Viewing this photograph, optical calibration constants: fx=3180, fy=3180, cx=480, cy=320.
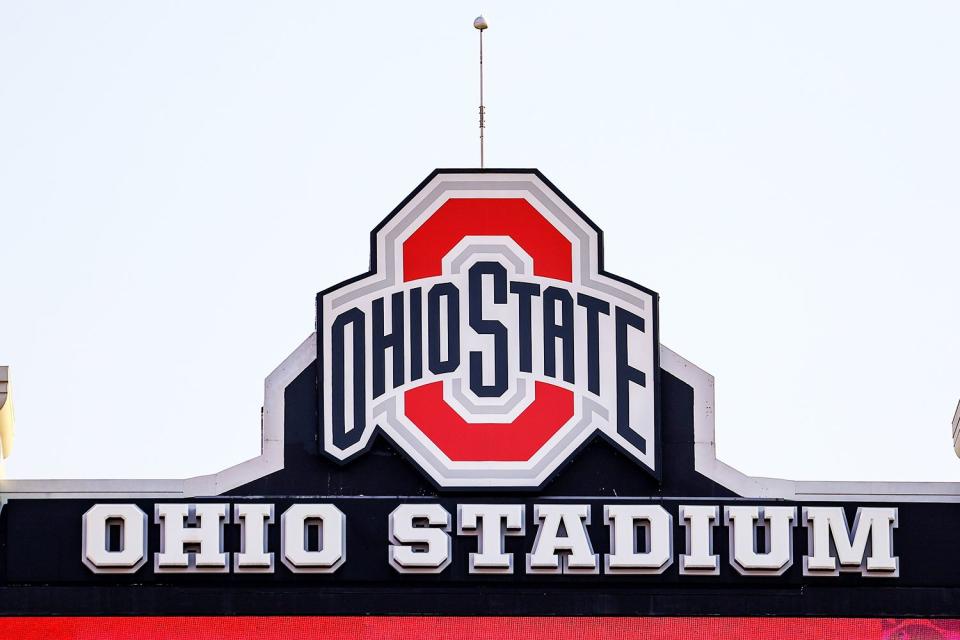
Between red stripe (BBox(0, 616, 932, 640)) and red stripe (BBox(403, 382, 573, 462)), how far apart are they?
221 cm

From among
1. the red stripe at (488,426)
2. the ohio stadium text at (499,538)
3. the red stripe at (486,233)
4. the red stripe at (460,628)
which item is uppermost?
the red stripe at (486,233)

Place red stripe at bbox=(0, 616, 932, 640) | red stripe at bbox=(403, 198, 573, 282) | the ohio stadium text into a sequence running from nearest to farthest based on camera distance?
red stripe at bbox=(0, 616, 932, 640), the ohio stadium text, red stripe at bbox=(403, 198, 573, 282)

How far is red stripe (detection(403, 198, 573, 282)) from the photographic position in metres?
41.8

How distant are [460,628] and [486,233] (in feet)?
17.2

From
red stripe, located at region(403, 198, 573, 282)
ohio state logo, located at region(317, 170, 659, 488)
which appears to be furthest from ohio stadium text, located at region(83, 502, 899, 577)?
red stripe, located at region(403, 198, 573, 282)

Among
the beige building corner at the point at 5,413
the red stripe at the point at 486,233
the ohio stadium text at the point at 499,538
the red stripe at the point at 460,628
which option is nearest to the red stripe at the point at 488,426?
the ohio stadium text at the point at 499,538

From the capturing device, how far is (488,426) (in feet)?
136

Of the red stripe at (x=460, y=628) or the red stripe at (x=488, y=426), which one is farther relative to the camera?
the red stripe at (x=488, y=426)

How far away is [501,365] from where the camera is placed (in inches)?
1634

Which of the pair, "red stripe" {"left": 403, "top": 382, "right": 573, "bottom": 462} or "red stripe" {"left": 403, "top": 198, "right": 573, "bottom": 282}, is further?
"red stripe" {"left": 403, "top": 198, "right": 573, "bottom": 282}

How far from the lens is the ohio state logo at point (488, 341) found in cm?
4122

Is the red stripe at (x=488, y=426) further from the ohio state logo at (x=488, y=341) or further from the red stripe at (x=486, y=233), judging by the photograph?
the red stripe at (x=486, y=233)

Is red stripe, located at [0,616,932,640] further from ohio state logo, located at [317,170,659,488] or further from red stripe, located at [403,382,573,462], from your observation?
red stripe, located at [403,382,573,462]

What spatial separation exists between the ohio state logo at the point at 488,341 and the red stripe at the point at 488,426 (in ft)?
0.04
